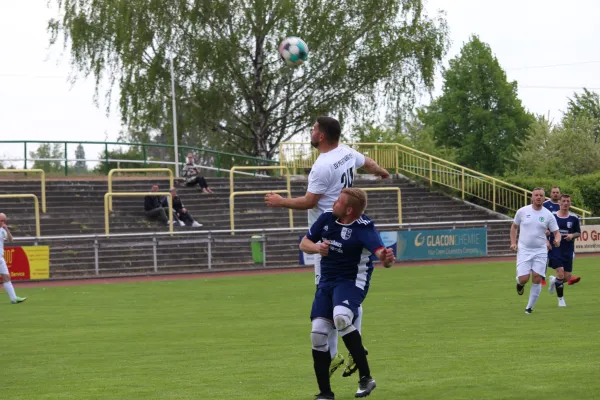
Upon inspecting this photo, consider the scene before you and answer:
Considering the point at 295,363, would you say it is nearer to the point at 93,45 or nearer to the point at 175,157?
the point at 175,157

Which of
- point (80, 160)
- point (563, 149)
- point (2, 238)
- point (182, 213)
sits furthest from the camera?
point (563, 149)

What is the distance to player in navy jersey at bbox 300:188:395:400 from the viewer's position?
7988 millimetres

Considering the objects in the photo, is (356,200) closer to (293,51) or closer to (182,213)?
(293,51)

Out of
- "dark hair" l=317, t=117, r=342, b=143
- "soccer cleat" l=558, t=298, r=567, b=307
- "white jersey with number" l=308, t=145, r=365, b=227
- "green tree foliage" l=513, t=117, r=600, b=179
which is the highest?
"green tree foliage" l=513, t=117, r=600, b=179

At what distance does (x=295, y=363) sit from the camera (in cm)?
1038

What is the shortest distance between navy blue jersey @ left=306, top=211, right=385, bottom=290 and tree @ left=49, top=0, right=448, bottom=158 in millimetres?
34397

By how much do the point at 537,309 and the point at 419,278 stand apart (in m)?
9.16

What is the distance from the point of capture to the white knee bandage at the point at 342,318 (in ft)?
26.1

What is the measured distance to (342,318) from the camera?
795 cm

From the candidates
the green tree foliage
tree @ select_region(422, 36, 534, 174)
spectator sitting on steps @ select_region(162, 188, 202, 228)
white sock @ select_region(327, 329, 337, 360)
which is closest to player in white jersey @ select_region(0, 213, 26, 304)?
spectator sitting on steps @ select_region(162, 188, 202, 228)

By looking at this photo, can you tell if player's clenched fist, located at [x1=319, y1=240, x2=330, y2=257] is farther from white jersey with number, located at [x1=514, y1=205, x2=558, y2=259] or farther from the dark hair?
white jersey with number, located at [x1=514, y1=205, x2=558, y2=259]

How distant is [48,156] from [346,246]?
30.6 metres

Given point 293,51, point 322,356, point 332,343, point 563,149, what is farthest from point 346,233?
point 563,149

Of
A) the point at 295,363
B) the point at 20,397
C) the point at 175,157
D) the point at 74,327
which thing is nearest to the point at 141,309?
the point at 74,327
